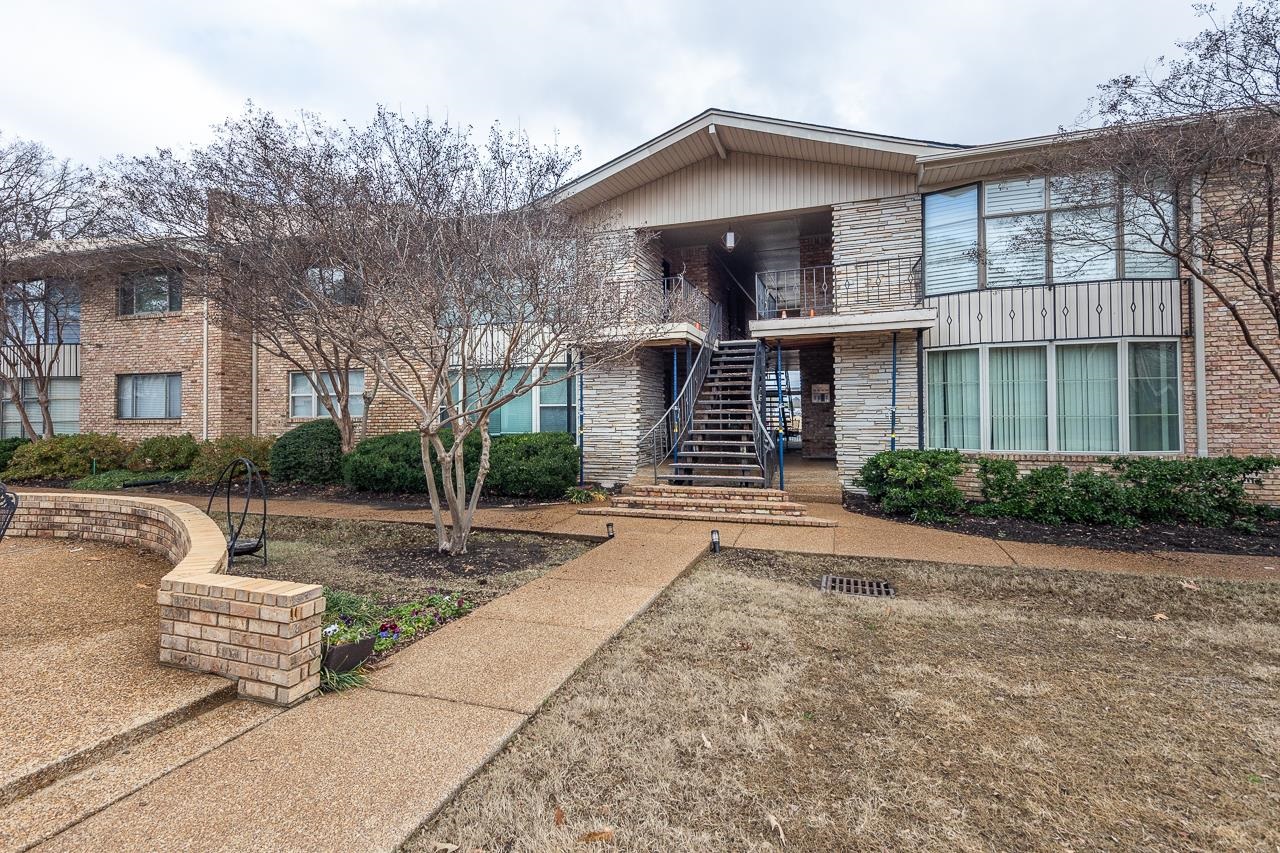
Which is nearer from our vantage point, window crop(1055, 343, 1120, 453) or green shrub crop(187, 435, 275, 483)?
window crop(1055, 343, 1120, 453)

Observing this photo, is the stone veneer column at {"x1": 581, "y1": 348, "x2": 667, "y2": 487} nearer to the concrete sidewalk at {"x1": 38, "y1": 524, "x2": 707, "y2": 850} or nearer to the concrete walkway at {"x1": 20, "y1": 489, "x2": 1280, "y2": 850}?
the concrete walkway at {"x1": 20, "y1": 489, "x2": 1280, "y2": 850}

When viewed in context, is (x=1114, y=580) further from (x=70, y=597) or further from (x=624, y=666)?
(x=70, y=597)

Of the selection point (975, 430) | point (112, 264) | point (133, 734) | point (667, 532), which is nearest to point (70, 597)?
point (133, 734)

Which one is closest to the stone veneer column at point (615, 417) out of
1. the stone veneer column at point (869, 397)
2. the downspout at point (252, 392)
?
the stone veneer column at point (869, 397)

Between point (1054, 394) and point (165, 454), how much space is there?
59.4 feet

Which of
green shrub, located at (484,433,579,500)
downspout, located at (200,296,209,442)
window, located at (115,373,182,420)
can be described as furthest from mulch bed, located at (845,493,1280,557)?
window, located at (115,373,182,420)

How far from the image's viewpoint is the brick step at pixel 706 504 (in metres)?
8.57

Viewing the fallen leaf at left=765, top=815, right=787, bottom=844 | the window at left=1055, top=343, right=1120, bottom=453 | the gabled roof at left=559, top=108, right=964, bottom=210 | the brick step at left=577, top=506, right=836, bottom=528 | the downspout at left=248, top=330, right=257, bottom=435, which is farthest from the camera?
the downspout at left=248, top=330, right=257, bottom=435

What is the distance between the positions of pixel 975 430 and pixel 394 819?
10.1 m

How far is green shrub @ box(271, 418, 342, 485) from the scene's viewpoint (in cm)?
1188

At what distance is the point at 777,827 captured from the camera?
216cm

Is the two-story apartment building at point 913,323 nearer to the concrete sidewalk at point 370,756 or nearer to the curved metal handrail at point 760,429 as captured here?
the curved metal handrail at point 760,429

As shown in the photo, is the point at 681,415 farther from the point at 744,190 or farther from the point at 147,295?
the point at 147,295

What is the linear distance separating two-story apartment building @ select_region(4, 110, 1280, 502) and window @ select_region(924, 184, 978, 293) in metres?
0.03
